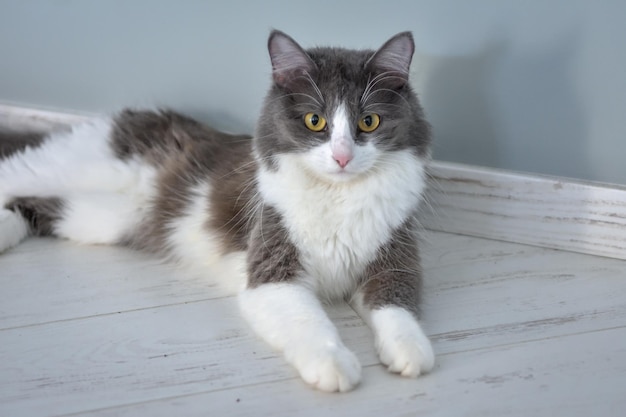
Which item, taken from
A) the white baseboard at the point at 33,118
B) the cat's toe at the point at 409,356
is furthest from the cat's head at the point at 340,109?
the white baseboard at the point at 33,118

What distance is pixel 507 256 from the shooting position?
2.25 m

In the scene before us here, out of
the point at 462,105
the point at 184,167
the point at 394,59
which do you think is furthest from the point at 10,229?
the point at 462,105

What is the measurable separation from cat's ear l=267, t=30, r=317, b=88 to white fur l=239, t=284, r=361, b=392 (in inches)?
20.4

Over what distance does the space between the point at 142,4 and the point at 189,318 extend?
3.85 ft

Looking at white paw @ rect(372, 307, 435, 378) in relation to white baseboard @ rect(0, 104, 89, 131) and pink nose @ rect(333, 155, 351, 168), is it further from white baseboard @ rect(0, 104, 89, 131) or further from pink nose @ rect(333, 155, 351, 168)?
white baseboard @ rect(0, 104, 89, 131)

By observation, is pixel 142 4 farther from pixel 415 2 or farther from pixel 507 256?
pixel 507 256

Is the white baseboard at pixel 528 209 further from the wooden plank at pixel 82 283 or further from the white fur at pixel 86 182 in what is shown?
the white fur at pixel 86 182

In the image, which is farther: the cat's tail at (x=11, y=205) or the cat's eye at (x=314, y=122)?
the cat's tail at (x=11, y=205)

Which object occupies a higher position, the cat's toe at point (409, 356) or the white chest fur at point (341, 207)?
the white chest fur at point (341, 207)

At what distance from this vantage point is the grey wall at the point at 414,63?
2111 mm

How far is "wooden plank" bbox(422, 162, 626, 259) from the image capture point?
2.21 metres

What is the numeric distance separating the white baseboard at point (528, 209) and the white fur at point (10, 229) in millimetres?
1287

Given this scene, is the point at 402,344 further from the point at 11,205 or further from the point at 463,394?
the point at 11,205

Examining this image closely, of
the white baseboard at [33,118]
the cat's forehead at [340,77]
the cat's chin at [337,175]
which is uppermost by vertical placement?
the cat's forehead at [340,77]
